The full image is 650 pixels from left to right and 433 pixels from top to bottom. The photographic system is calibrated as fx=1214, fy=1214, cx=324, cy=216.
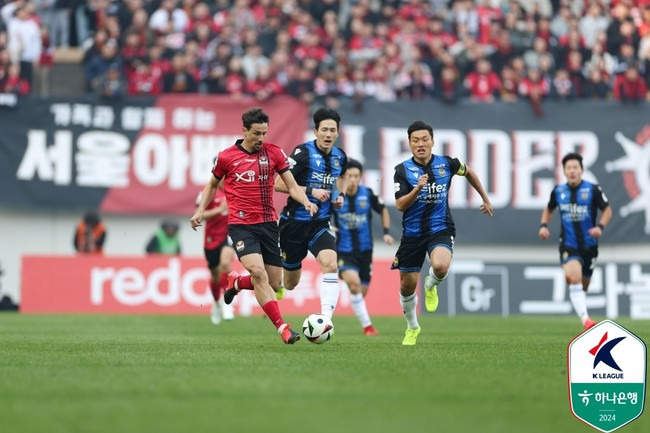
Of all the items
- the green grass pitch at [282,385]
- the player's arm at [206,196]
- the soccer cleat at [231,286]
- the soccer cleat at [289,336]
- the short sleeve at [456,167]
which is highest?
the short sleeve at [456,167]

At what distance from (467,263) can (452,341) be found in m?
11.7

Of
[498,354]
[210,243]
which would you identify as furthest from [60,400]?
[210,243]

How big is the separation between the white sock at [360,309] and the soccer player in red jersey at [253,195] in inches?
174

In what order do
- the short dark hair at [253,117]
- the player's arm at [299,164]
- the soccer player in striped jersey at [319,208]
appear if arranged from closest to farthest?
1. the short dark hair at [253,117]
2. the player's arm at [299,164]
3. the soccer player in striped jersey at [319,208]

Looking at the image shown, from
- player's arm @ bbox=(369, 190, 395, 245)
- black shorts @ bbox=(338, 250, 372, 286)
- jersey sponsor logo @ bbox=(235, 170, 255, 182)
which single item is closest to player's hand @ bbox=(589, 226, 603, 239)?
player's arm @ bbox=(369, 190, 395, 245)

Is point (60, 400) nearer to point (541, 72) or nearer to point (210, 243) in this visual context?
point (210, 243)

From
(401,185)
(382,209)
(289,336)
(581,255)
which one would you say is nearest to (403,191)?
(401,185)

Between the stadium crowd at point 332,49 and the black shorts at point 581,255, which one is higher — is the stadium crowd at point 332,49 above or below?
above

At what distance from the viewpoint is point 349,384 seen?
9383mm

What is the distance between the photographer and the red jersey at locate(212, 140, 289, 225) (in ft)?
43.2

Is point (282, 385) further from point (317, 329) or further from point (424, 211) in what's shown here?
point (424, 211)

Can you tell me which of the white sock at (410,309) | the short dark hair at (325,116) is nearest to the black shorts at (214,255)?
the short dark hair at (325,116)

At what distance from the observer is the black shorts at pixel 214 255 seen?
20.0m

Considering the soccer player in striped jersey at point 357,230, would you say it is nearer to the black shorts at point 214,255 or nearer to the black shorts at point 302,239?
the black shorts at point 214,255
